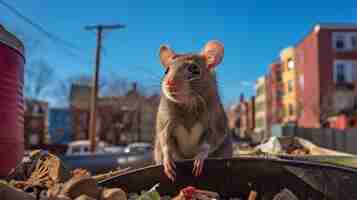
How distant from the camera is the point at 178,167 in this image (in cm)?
211

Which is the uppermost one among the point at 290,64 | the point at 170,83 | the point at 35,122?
the point at 290,64

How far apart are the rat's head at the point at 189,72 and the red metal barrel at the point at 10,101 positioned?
1098 mm

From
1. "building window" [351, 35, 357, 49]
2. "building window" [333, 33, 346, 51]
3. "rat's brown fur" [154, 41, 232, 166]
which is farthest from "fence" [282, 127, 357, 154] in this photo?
"building window" [351, 35, 357, 49]

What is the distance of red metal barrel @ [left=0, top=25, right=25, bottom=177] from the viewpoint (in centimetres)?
206

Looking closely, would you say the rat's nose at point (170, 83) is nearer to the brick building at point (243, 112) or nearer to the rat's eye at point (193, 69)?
the rat's eye at point (193, 69)

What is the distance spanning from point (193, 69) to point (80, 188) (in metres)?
1.84

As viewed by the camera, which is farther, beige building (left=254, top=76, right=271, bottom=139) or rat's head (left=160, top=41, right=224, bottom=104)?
beige building (left=254, top=76, right=271, bottom=139)

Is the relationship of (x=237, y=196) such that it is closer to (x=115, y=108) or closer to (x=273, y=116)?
(x=115, y=108)

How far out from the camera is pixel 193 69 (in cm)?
317

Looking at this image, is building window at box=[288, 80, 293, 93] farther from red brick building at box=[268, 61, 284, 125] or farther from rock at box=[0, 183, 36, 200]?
rock at box=[0, 183, 36, 200]

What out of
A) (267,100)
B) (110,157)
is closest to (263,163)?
(110,157)

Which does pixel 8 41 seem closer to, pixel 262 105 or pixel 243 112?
pixel 262 105

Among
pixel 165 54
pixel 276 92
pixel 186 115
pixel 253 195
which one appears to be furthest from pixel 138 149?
pixel 276 92

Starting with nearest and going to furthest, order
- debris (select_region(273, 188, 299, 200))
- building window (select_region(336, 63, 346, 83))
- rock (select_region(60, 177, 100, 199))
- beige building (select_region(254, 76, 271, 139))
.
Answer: rock (select_region(60, 177, 100, 199))
debris (select_region(273, 188, 299, 200))
building window (select_region(336, 63, 346, 83))
beige building (select_region(254, 76, 271, 139))
